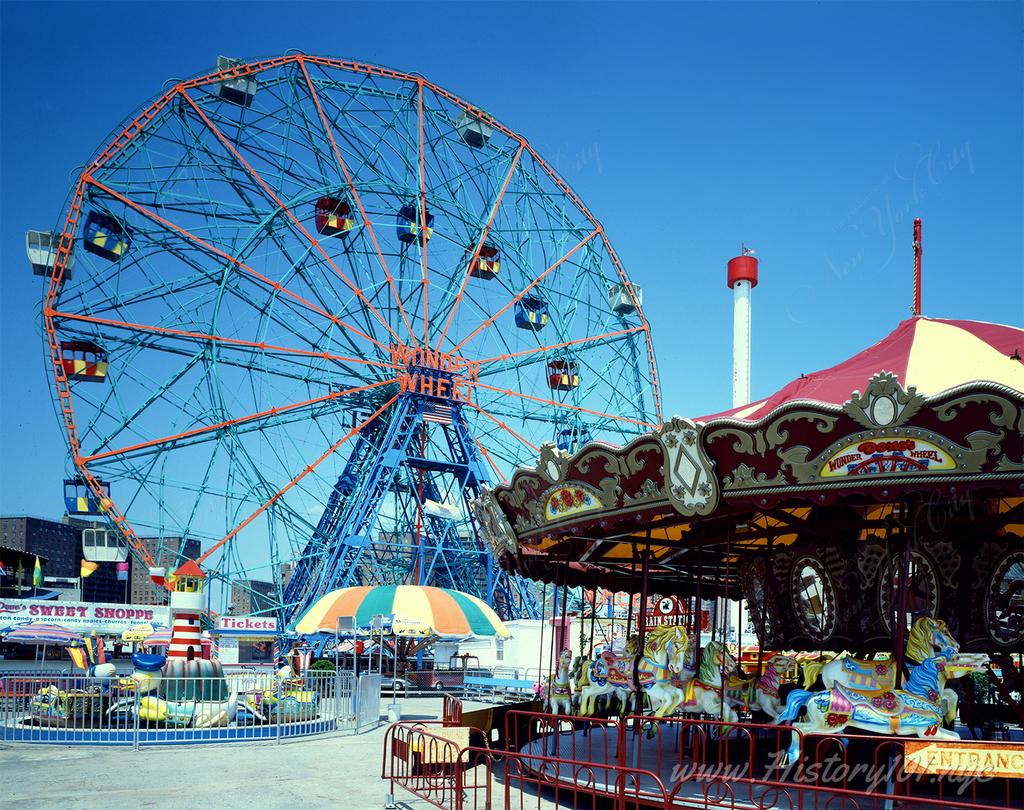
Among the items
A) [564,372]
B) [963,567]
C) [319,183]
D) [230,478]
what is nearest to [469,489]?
[564,372]

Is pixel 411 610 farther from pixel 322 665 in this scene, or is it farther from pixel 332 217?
pixel 332 217

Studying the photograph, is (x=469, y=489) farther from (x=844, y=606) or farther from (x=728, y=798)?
(x=728, y=798)

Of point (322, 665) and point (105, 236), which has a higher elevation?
point (105, 236)

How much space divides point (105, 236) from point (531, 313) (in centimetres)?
1308

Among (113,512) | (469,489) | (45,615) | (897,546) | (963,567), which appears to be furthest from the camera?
(45,615)

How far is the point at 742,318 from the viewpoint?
75.3 ft

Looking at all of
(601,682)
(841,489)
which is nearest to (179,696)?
(601,682)

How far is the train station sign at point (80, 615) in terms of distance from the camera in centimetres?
3953

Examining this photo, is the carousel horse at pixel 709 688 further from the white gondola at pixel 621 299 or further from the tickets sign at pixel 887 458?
the white gondola at pixel 621 299

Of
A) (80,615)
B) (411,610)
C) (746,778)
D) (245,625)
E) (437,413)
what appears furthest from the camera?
(245,625)

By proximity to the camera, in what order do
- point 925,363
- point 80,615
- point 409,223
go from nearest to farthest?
1. point 925,363
2. point 409,223
3. point 80,615

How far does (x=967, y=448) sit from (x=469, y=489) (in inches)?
997

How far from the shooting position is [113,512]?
85.9 ft

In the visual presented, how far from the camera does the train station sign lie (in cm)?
3953
